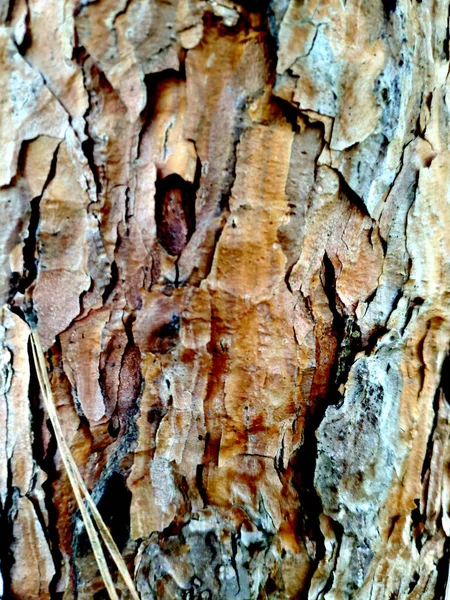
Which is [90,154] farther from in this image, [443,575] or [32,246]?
[443,575]

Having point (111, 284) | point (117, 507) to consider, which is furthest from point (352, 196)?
point (117, 507)

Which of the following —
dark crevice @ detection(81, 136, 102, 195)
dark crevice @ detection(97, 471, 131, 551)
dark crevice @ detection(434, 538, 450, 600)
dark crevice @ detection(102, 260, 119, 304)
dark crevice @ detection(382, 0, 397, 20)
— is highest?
dark crevice @ detection(382, 0, 397, 20)

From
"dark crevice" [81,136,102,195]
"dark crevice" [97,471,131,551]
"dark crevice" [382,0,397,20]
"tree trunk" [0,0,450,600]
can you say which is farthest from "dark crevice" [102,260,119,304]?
"dark crevice" [382,0,397,20]

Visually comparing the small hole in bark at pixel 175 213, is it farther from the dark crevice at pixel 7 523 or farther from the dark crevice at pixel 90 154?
the dark crevice at pixel 7 523

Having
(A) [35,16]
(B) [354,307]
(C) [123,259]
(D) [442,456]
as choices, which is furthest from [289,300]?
(A) [35,16]

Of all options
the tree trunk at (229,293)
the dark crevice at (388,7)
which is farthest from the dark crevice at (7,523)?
the dark crevice at (388,7)

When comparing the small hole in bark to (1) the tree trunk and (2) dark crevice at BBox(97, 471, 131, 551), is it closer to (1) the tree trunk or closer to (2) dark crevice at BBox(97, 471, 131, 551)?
(1) the tree trunk
